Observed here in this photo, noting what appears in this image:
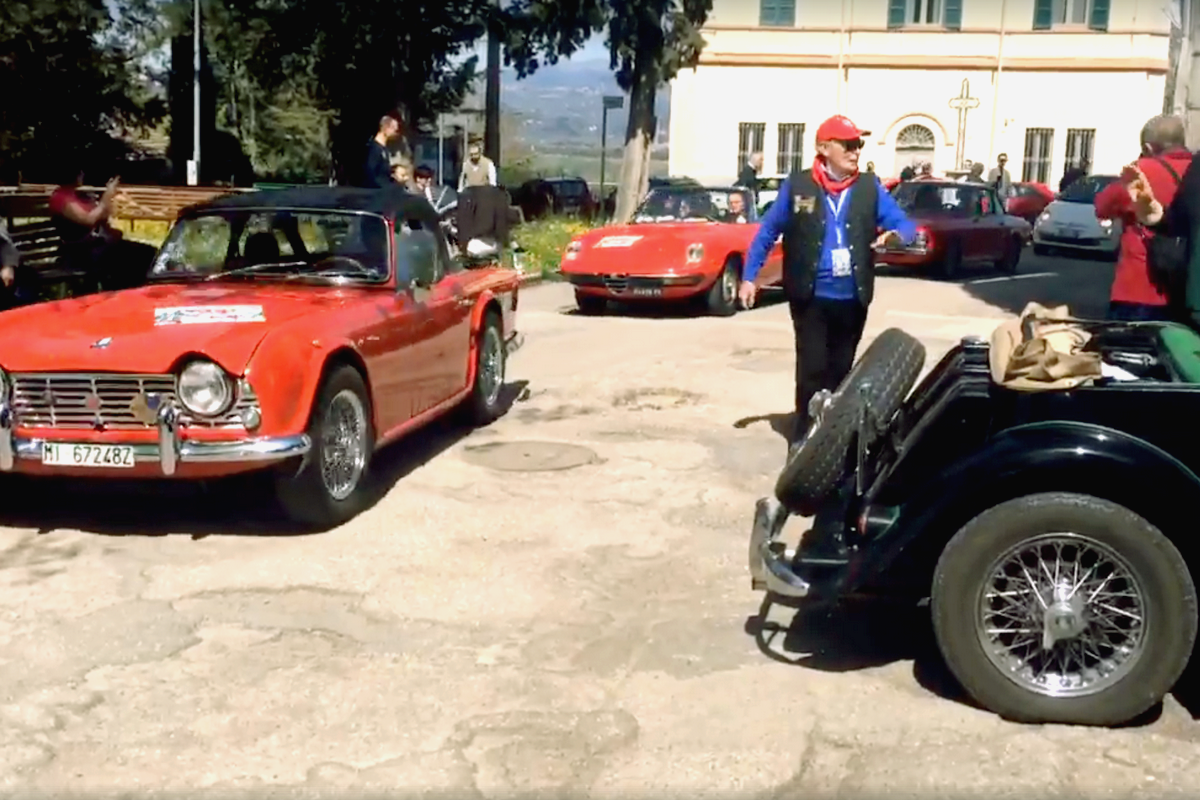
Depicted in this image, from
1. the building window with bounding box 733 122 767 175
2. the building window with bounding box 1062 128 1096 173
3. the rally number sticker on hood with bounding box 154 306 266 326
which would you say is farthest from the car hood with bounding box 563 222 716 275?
the building window with bounding box 1062 128 1096 173

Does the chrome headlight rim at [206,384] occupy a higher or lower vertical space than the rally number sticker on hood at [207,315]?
lower

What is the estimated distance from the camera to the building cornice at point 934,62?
155 feet

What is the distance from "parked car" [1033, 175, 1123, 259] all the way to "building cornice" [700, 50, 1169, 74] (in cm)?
2188

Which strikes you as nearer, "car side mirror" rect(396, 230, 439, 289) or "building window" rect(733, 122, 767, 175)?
"car side mirror" rect(396, 230, 439, 289)

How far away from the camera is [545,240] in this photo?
2198 centimetres

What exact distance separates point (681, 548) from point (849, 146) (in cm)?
228

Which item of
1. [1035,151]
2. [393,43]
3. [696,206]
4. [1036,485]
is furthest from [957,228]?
[1035,151]

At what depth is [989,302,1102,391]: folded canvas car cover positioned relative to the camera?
454 cm

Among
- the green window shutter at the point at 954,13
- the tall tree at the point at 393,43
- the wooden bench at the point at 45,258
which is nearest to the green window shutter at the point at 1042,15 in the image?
the green window shutter at the point at 954,13

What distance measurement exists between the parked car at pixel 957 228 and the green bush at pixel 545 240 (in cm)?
459

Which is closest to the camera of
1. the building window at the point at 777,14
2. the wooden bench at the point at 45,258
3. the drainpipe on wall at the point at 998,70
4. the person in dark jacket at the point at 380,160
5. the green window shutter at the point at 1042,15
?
the wooden bench at the point at 45,258

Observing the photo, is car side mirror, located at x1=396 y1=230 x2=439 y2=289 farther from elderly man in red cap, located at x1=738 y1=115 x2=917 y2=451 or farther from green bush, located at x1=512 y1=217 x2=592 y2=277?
green bush, located at x1=512 y1=217 x2=592 y2=277

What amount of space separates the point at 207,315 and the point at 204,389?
611 millimetres

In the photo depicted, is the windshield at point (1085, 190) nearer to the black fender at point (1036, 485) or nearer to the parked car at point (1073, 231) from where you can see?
the parked car at point (1073, 231)
